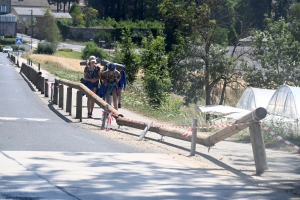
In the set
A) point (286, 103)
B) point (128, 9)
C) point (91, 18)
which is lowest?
point (286, 103)

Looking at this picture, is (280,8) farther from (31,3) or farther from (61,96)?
(31,3)

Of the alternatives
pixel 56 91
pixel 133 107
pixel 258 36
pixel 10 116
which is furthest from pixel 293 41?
pixel 10 116

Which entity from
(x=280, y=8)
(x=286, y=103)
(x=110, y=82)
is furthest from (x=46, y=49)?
(x=110, y=82)

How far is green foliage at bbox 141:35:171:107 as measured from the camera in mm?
25984

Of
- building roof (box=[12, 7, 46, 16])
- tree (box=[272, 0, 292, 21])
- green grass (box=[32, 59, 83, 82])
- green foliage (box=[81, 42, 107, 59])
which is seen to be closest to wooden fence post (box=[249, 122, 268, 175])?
green grass (box=[32, 59, 83, 82])

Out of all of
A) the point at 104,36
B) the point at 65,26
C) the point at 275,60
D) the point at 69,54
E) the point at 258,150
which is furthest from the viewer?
the point at 65,26

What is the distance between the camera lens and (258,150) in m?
9.04

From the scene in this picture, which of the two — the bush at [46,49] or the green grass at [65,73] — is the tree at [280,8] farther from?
the green grass at [65,73]

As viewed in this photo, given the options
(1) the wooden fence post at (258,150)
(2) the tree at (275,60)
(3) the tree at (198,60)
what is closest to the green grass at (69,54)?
(2) the tree at (275,60)

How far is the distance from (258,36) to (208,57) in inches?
214

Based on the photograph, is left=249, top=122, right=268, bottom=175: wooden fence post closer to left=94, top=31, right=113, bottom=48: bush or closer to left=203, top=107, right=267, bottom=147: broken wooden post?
left=203, top=107, right=267, bottom=147: broken wooden post

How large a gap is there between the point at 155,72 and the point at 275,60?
301 inches

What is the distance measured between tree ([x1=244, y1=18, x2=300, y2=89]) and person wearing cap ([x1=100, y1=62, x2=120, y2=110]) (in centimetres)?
1457

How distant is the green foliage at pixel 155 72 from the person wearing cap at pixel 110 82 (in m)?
8.20
